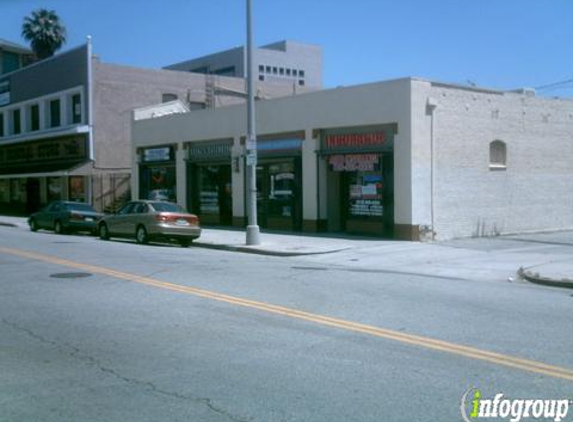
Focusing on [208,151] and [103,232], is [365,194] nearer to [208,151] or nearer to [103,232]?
[208,151]

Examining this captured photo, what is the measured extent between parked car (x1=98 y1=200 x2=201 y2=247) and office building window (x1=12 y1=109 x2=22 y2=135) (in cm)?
2603

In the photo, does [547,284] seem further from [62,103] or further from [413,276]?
[62,103]

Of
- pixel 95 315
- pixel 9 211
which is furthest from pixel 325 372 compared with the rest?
pixel 9 211

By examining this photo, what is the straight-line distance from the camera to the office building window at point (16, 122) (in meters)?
45.6

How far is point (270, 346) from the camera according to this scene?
7516mm

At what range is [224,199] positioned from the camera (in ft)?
95.1

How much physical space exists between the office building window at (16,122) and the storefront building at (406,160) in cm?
2237

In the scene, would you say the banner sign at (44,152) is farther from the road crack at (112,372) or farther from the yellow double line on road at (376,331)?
the road crack at (112,372)

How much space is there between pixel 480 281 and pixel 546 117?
14.0 m

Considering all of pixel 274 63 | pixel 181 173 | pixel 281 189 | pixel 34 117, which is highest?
pixel 274 63

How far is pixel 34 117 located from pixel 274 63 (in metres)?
51.3

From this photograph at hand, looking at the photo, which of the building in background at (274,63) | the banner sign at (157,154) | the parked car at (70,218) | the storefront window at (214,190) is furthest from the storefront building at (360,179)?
the building in background at (274,63)

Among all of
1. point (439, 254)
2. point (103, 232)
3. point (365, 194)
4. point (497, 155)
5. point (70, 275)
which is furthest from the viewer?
point (103, 232)

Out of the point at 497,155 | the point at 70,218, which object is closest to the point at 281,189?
the point at 497,155
